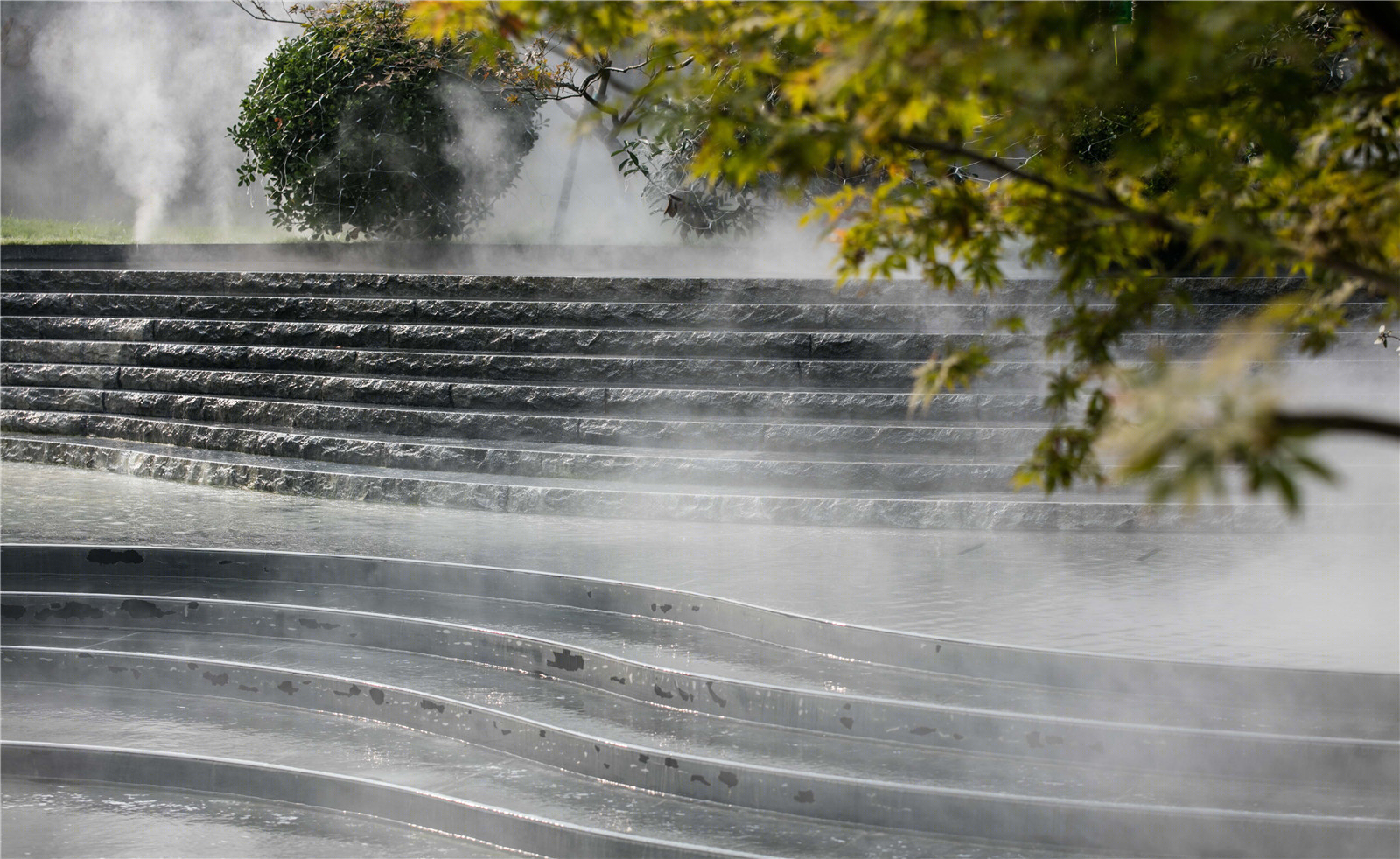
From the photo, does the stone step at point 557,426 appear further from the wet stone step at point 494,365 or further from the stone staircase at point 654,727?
the stone staircase at point 654,727

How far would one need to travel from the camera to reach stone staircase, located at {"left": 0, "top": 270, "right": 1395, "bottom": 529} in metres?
6.80

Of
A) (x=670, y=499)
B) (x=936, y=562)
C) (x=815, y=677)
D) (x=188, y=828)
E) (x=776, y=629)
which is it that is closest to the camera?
(x=188, y=828)

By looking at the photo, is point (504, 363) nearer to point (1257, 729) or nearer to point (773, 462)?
point (773, 462)

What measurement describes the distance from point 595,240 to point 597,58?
2600 mm

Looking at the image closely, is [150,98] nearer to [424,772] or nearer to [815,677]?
[424,772]

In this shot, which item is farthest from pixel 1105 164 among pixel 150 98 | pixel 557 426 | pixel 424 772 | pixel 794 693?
pixel 150 98

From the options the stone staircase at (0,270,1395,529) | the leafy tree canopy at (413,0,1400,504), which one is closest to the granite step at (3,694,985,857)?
the leafy tree canopy at (413,0,1400,504)

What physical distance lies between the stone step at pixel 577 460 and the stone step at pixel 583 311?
1280 millimetres

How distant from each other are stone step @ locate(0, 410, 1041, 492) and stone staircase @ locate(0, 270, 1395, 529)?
A: 2cm

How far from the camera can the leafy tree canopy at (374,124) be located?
1127 cm

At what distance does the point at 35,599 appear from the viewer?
17.6ft

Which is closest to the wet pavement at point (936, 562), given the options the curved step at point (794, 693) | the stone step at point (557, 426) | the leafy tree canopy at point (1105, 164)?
the curved step at point (794, 693)

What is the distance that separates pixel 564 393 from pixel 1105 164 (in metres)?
6.05

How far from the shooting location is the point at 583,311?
347 inches
